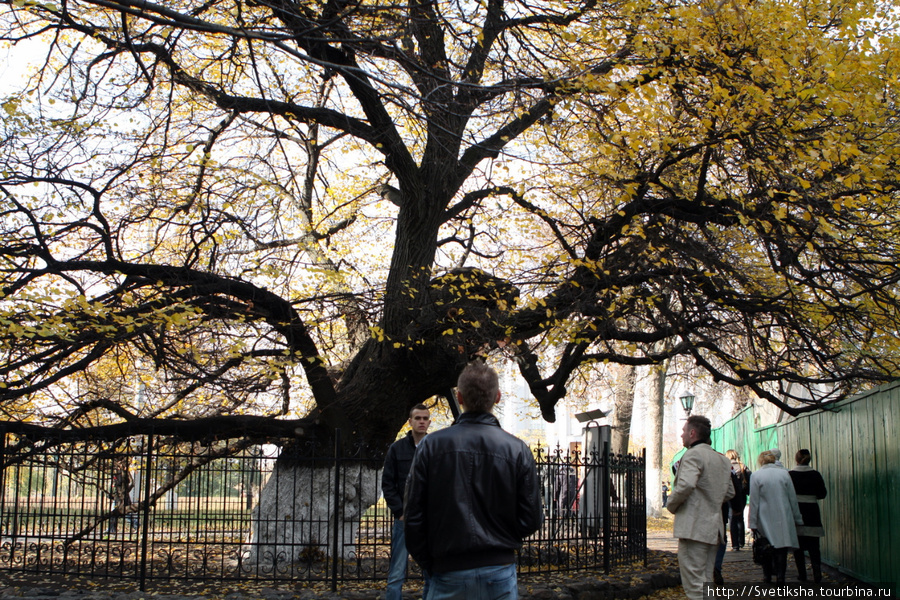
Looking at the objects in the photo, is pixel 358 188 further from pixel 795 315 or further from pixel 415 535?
pixel 415 535

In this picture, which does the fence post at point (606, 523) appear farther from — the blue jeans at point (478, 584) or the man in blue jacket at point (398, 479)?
the blue jeans at point (478, 584)

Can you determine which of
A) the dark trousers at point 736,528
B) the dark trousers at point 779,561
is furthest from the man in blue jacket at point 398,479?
the dark trousers at point 736,528

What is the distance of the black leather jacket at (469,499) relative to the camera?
3426 mm

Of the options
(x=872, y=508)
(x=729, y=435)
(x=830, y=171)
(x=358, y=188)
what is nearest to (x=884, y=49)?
(x=830, y=171)

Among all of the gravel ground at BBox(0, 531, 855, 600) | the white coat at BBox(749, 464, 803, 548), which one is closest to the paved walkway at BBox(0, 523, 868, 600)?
the gravel ground at BBox(0, 531, 855, 600)

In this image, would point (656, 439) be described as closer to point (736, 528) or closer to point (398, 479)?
point (736, 528)

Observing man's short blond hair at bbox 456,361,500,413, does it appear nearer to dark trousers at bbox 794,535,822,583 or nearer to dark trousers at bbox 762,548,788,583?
dark trousers at bbox 762,548,788,583

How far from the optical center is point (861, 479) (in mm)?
9820

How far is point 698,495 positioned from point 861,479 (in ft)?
14.1

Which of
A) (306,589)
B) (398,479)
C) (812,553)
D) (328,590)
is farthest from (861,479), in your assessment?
(306,589)

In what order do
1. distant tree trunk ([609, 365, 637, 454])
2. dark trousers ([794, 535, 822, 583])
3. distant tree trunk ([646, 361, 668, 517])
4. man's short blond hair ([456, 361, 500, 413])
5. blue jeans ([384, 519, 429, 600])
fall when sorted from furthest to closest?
distant tree trunk ([646, 361, 668, 517]) → distant tree trunk ([609, 365, 637, 454]) → dark trousers ([794, 535, 822, 583]) → blue jeans ([384, 519, 429, 600]) → man's short blond hair ([456, 361, 500, 413])

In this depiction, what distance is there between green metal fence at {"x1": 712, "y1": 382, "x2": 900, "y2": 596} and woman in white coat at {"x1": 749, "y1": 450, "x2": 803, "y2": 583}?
845mm

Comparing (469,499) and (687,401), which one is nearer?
(469,499)

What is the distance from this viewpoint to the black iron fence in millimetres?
9180
